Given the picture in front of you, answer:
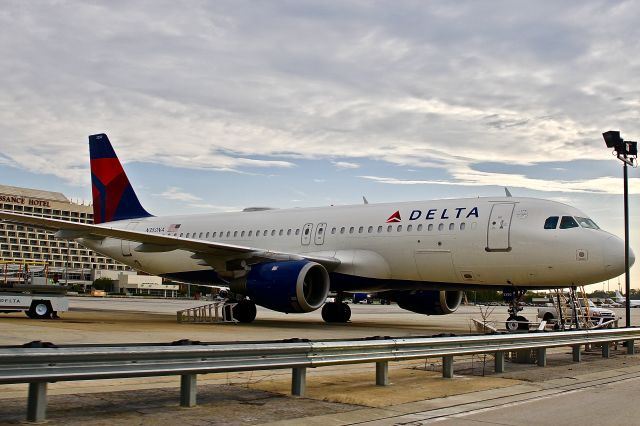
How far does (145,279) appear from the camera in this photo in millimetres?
122750

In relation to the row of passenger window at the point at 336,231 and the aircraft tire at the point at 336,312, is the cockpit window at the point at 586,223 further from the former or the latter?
the aircraft tire at the point at 336,312

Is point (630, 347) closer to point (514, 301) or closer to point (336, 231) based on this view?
point (514, 301)

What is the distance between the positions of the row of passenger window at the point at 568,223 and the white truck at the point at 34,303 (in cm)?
1491

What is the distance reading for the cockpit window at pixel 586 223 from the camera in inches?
737

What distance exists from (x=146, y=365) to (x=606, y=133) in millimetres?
16122

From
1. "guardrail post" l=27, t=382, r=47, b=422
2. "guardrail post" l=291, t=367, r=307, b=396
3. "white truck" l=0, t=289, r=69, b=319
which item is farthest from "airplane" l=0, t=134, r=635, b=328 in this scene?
"guardrail post" l=27, t=382, r=47, b=422

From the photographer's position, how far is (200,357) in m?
7.05

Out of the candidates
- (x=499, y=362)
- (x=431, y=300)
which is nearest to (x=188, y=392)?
(x=499, y=362)

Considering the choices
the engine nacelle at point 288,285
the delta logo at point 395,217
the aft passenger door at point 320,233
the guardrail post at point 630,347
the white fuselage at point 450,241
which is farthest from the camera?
the aft passenger door at point 320,233

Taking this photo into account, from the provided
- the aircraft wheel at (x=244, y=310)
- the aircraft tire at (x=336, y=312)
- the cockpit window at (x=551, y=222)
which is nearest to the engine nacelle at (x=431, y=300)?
the aircraft tire at (x=336, y=312)

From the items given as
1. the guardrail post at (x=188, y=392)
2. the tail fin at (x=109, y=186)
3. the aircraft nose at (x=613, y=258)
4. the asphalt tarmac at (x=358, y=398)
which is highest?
the tail fin at (x=109, y=186)

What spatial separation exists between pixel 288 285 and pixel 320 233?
407 cm

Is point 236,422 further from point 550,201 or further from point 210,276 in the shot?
point 210,276

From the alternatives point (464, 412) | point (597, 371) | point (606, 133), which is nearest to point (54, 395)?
point (464, 412)
